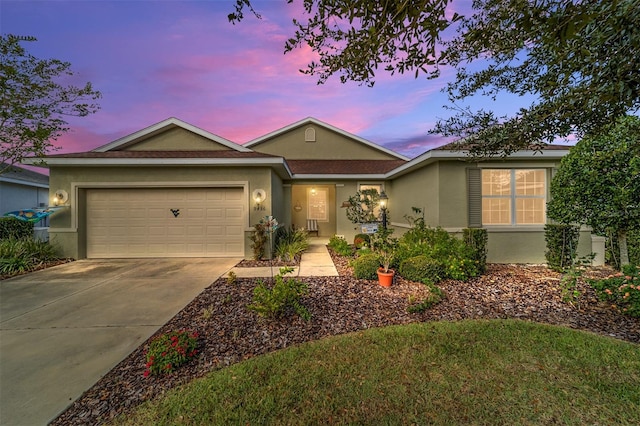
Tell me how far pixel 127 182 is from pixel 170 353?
7.21 metres

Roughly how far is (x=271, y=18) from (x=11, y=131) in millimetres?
9038

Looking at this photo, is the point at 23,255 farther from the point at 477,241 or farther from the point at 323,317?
the point at 477,241

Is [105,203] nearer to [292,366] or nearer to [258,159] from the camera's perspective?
[258,159]

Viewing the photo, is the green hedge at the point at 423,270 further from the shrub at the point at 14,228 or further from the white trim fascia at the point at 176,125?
the shrub at the point at 14,228

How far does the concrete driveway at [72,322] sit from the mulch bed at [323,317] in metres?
0.25

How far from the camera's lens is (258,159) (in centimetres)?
746

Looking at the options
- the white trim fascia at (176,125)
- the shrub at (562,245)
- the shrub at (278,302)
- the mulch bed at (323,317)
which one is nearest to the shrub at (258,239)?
the mulch bed at (323,317)

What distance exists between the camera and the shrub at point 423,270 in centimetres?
492

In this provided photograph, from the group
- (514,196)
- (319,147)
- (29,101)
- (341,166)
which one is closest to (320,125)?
(319,147)

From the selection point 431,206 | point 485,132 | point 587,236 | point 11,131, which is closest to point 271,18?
point 485,132

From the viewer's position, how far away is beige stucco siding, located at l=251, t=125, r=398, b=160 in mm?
13641

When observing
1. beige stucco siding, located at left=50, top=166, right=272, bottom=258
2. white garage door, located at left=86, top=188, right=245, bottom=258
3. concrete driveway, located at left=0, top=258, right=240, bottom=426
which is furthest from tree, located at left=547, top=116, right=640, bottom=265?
white garage door, located at left=86, top=188, right=245, bottom=258

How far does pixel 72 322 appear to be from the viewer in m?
3.54

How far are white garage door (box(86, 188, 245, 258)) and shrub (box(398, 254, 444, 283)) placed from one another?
5209 mm
